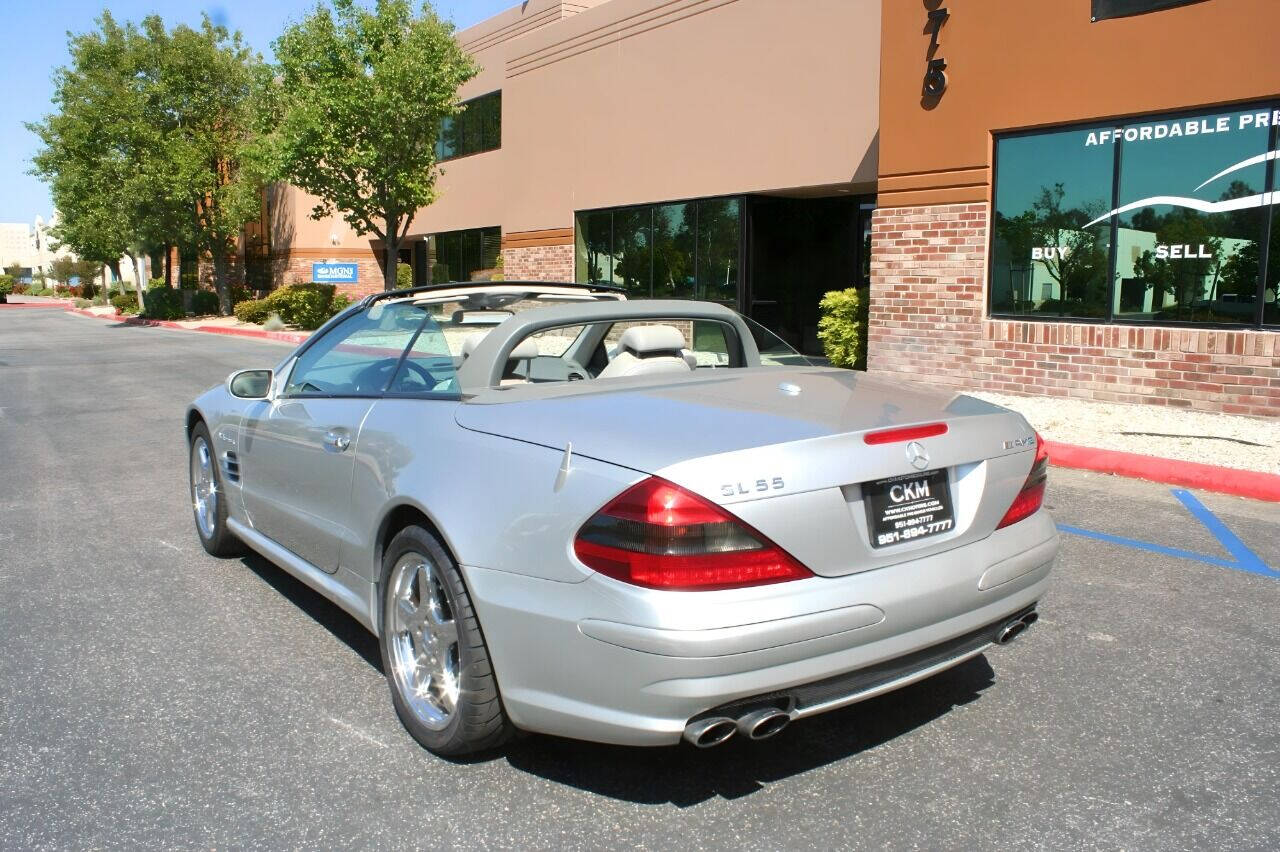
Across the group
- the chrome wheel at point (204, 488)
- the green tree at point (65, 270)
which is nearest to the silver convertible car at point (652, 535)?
the chrome wheel at point (204, 488)

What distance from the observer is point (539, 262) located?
22797 millimetres

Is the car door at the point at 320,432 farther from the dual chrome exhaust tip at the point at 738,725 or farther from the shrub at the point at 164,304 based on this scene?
the shrub at the point at 164,304

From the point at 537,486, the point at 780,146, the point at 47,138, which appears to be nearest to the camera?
the point at 537,486

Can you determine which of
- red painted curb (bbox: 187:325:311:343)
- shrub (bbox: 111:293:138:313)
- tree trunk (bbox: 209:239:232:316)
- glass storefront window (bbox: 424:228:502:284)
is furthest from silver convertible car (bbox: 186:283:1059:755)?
shrub (bbox: 111:293:138:313)

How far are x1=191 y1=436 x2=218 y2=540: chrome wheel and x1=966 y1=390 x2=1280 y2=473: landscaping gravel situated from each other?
23.4ft

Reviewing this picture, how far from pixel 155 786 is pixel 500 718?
42.8 inches

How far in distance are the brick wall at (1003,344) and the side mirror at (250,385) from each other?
367 inches

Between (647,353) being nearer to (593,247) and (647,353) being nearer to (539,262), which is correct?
(593,247)

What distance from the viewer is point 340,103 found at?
2252 centimetres

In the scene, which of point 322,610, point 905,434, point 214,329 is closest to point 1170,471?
point 905,434

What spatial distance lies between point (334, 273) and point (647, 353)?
67.4ft

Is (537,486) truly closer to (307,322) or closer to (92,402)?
(92,402)

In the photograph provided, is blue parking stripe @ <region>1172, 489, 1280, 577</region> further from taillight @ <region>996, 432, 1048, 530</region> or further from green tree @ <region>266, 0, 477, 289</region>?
green tree @ <region>266, 0, 477, 289</region>

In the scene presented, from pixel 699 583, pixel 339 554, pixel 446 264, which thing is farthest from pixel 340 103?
pixel 699 583
